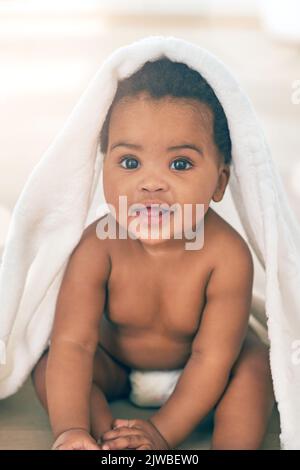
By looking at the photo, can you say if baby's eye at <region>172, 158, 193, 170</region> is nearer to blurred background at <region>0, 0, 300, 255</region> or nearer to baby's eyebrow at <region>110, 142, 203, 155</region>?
baby's eyebrow at <region>110, 142, 203, 155</region>

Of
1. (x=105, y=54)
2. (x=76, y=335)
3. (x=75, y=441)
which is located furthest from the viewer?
(x=105, y=54)

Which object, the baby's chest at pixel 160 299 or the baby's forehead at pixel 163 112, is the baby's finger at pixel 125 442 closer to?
the baby's chest at pixel 160 299

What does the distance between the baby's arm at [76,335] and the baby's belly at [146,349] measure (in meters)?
0.06

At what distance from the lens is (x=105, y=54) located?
291 cm

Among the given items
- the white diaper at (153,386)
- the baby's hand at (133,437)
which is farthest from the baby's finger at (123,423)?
the white diaper at (153,386)

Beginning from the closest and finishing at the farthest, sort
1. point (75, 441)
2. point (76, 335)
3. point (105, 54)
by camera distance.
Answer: point (75, 441) → point (76, 335) → point (105, 54)

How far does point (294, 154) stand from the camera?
1.96 m

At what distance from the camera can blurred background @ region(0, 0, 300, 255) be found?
6.72 ft

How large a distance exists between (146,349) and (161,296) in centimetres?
7

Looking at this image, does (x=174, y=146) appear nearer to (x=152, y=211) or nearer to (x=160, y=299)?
(x=152, y=211)

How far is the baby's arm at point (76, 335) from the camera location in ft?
2.85

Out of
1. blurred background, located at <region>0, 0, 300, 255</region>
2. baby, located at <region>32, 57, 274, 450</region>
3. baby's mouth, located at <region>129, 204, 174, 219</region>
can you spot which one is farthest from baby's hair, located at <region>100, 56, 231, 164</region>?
blurred background, located at <region>0, 0, 300, 255</region>

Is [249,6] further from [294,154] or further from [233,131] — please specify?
[233,131]

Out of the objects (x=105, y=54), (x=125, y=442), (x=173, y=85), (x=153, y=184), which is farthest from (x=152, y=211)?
(x=105, y=54)
